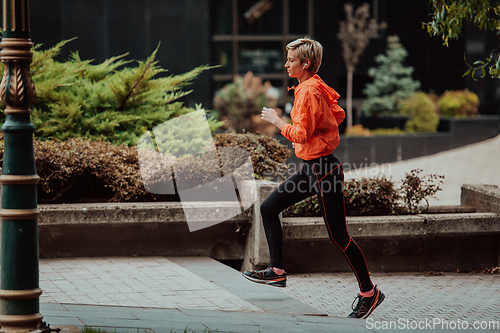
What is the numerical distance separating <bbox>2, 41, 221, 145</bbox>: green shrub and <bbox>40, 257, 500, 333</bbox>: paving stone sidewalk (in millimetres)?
2274

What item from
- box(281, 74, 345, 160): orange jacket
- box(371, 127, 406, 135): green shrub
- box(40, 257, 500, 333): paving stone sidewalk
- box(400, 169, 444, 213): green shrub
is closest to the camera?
box(40, 257, 500, 333): paving stone sidewalk

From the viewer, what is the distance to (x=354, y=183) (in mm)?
6520

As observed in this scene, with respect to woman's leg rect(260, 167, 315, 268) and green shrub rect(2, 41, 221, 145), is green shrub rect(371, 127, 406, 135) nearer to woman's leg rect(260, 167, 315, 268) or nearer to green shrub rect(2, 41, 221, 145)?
green shrub rect(2, 41, 221, 145)

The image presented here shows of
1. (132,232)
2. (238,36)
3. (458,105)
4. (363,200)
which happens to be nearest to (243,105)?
(238,36)

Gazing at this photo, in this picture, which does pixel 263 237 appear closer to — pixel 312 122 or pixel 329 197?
pixel 329 197

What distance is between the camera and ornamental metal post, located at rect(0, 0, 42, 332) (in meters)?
3.40

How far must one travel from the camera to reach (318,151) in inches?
174

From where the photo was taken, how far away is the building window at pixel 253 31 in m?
20.6

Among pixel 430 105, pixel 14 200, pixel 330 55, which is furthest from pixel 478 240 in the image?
pixel 330 55

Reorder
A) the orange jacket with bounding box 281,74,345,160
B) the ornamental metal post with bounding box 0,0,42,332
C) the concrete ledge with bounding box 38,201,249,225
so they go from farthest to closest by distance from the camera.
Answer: the concrete ledge with bounding box 38,201,249,225, the orange jacket with bounding box 281,74,345,160, the ornamental metal post with bounding box 0,0,42,332

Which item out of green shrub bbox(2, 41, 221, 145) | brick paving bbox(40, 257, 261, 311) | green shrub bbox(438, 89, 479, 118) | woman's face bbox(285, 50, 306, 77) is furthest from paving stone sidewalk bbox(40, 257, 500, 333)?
green shrub bbox(438, 89, 479, 118)

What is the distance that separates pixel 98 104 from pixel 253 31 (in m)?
13.5

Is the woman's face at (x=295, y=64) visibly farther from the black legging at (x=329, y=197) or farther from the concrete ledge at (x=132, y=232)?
the concrete ledge at (x=132, y=232)

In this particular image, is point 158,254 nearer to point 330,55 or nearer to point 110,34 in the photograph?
point 110,34
